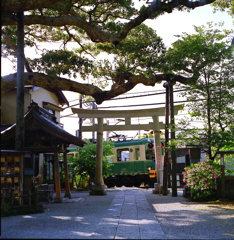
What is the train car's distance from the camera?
24.4 m

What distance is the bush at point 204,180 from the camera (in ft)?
42.7

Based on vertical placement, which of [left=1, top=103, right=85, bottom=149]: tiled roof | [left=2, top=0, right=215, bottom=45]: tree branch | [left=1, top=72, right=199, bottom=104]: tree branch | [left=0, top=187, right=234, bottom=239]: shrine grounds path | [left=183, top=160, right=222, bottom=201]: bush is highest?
[left=2, top=0, right=215, bottom=45]: tree branch

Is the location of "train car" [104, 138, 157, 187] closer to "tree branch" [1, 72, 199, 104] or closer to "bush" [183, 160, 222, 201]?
"bush" [183, 160, 222, 201]

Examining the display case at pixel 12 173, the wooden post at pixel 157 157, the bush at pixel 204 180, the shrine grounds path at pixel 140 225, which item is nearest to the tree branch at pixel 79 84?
the display case at pixel 12 173

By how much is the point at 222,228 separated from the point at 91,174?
52.9 ft

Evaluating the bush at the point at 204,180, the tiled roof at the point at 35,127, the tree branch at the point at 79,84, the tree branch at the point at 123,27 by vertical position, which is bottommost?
the bush at the point at 204,180

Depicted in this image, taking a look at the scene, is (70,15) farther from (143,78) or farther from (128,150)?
(128,150)

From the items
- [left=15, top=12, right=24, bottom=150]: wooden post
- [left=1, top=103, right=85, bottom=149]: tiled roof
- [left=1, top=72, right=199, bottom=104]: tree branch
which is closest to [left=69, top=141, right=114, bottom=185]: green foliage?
[left=1, top=72, right=199, bottom=104]: tree branch

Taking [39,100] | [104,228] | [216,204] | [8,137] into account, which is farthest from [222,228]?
[39,100]

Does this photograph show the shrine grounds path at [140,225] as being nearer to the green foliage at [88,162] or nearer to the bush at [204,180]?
the bush at [204,180]

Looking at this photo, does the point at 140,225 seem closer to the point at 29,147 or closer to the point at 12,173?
the point at 12,173

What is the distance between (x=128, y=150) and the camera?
25.7 m

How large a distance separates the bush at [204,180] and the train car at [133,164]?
10.0m

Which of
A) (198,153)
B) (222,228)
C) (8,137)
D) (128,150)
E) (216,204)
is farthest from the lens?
(128,150)
